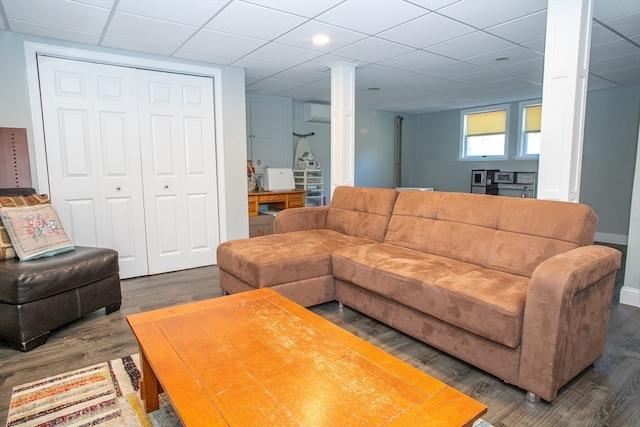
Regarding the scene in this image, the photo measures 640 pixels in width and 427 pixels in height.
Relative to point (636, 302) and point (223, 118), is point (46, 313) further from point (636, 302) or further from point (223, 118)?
point (636, 302)

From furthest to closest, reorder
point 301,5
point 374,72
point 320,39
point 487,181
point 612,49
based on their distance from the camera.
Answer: point 487,181
point 374,72
point 612,49
point 320,39
point 301,5

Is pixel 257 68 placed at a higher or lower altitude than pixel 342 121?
higher

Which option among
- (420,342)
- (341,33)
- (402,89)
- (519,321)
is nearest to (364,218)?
(420,342)

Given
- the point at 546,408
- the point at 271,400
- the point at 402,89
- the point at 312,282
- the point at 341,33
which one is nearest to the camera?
the point at 271,400

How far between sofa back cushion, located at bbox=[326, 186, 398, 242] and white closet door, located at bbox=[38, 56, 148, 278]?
203 cm

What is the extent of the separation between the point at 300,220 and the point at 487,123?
492cm

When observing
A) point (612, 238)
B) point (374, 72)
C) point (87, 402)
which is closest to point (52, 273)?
point (87, 402)

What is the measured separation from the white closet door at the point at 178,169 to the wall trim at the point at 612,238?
5.53m

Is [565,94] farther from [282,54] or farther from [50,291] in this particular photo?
[50,291]

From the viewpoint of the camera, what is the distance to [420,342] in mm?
2385

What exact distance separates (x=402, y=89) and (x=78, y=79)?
402 centimetres

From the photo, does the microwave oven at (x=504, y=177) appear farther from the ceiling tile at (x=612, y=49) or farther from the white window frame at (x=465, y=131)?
the ceiling tile at (x=612, y=49)

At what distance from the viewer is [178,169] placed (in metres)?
4.00

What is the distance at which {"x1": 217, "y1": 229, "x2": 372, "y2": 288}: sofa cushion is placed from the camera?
2.67 m
